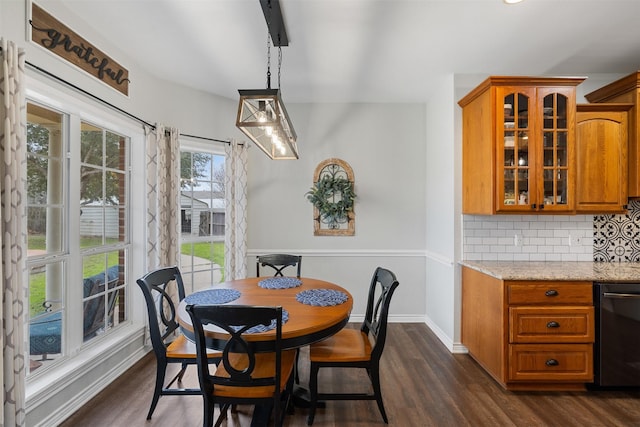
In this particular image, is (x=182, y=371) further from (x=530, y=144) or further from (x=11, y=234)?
(x=530, y=144)

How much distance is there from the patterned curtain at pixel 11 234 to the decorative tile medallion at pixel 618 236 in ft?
15.1

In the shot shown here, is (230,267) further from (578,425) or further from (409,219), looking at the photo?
(578,425)

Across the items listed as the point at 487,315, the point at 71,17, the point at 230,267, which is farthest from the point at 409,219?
the point at 71,17

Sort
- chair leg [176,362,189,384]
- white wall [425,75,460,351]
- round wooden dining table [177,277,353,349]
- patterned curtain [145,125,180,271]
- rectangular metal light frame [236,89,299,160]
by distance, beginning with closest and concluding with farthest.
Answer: round wooden dining table [177,277,353,349], rectangular metal light frame [236,89,299,160], chair leg [176,362,189,384], patterned curtain [145,125,180,271], white wall [425,75,460,351]

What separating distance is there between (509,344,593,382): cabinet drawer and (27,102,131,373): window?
3.40m

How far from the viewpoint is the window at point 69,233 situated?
6.67 ft

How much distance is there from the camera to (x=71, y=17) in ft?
6.90

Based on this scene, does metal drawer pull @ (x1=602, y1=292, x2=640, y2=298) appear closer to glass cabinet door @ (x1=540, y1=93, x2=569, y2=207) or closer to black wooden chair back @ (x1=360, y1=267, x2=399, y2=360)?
glass cabinet door @ (x1=540, y1=93, x2=569, y2=207)

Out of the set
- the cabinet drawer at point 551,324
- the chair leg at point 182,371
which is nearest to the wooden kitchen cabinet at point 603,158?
the cabinet drawer at point 551,324

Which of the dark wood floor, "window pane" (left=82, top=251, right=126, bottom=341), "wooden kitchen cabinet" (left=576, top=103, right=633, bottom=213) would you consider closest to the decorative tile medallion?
"wooden kitchen cabinet" (left=576, top=103, right=633, bottom=213)

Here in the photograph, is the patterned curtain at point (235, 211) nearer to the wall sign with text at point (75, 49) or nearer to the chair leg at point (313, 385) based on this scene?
the wall sign with text at point (75, 49)

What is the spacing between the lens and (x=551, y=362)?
2.31 meters

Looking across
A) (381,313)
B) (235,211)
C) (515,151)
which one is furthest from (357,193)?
(381,313)

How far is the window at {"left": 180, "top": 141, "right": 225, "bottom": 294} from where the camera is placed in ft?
11.5
